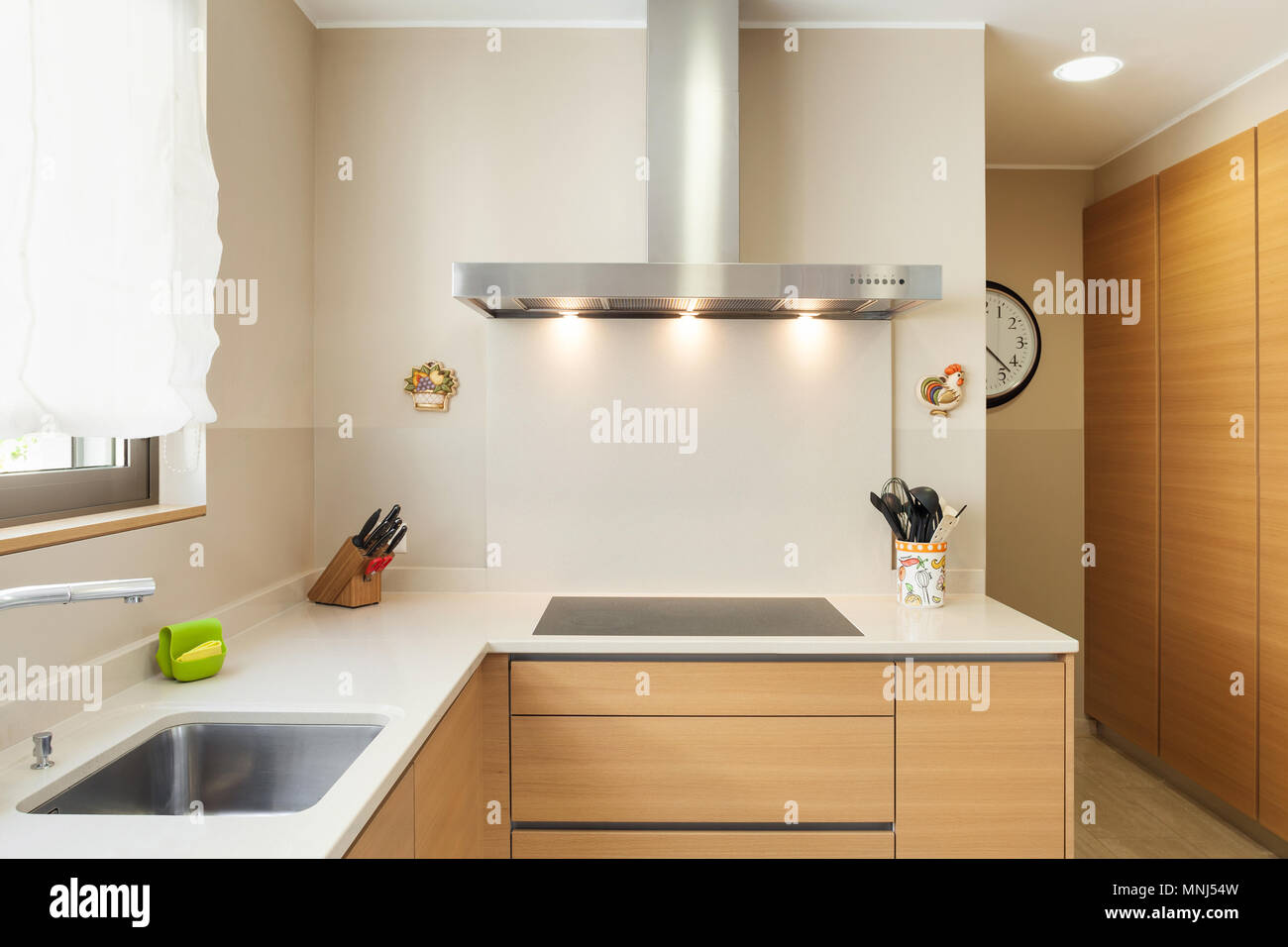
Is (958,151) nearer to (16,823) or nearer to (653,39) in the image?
(653,39)

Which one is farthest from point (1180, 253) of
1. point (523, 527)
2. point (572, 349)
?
point (523, 527)

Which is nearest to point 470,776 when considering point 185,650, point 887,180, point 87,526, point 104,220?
point 185,650

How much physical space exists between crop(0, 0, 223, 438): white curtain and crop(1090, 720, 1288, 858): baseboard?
3.38 m

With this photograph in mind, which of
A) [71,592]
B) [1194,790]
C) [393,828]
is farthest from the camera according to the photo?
[1194,790]

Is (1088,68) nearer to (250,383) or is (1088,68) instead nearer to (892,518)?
(892,518)

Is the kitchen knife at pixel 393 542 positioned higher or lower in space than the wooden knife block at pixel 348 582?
higher

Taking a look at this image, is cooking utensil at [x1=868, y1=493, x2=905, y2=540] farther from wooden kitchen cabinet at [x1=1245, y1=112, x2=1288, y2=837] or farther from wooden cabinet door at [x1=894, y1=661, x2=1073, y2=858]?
wooden kitchen cabinet at [x1=1245, y1=112, x2=1288, y2=837]

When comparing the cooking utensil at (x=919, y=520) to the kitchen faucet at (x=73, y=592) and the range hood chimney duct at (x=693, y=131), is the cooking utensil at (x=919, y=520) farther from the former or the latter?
the kitchen faucet at (x=73, y=592)

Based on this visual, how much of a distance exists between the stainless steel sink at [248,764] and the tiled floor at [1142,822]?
2.43 meters

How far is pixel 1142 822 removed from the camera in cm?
288

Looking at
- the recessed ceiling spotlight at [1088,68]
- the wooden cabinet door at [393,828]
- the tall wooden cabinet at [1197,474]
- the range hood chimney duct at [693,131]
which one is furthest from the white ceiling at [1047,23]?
the wooden cabinet door at [393,828]

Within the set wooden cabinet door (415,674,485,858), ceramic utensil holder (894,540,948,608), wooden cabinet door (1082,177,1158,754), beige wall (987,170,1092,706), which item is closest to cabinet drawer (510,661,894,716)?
wooden cabinet door (415,674,485,858)

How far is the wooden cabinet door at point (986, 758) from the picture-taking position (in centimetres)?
191

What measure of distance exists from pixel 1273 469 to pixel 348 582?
289cm
